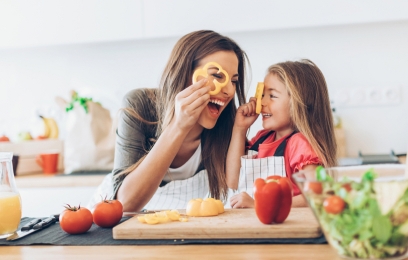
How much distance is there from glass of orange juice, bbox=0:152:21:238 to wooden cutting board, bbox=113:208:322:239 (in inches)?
9.5

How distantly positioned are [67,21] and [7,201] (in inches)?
67.0

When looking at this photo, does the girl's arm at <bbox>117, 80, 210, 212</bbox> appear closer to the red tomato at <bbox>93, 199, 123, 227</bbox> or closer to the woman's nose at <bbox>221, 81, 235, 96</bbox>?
the woman's nose at <bbox>221, 81, 235, 96</bbox>

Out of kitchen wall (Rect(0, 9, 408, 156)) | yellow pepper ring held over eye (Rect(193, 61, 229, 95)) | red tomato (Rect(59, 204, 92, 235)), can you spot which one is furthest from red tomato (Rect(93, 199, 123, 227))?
kitchen wall (Rect(0, 9, 408, 156))

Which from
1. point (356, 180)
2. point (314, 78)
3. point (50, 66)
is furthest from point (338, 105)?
point (356, 180)

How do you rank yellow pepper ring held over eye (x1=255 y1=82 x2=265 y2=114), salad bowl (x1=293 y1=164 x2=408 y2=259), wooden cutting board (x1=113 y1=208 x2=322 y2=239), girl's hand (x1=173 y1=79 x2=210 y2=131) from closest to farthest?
→ salad bowl (x1=293 y1=164 x2=408 y2=259) → wooden cutting board (x1=113 y1=208 x2=322 y2=239) → girl's hand (x1=173 y1=79 x2=210 y2=131) → yellow pepper ring held over eye (x1=255 y1=82 x2=265 y2=114)

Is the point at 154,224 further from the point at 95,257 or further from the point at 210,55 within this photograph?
the point at 210,55

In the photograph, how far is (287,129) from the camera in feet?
5.88

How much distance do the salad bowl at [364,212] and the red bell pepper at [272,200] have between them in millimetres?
214

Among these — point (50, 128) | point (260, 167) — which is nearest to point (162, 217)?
point (260, 167)

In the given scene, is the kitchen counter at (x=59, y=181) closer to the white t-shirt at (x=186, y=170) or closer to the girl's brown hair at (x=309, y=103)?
the white t-shirt at (x=186, y=170)

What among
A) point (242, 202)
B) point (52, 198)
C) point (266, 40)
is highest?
point (266, 40)

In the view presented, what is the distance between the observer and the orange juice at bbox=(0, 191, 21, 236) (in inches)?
44.7

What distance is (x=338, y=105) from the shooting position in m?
2.71

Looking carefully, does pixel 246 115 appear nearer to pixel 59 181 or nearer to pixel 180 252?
pixel 180 252
